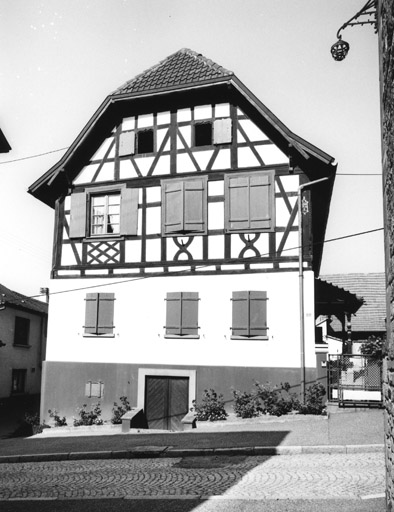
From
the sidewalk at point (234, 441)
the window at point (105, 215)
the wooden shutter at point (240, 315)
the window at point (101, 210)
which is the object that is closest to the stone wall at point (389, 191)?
the sidewalk at point (234, 441)

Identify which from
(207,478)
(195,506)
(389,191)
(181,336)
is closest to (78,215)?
(181,336)

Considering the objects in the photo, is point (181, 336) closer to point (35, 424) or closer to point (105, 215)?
point (105, 215)

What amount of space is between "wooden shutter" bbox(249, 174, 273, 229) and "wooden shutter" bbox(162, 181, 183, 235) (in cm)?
229

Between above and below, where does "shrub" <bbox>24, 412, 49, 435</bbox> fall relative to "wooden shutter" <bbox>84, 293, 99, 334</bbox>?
below

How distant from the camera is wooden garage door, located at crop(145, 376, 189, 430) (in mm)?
17438

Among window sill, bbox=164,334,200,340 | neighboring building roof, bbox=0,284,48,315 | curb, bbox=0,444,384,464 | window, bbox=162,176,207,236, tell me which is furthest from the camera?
neighboring building roof, bbox=0,284,48,315

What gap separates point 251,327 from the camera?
656 inches

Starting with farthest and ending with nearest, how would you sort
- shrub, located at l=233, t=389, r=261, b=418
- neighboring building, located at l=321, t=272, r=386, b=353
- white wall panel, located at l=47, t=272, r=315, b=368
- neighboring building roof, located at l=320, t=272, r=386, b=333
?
1. neighboring building roof, located at l=320, t=272, r=386, b=333
2. neighboring building, located at l=321, t=272, r=386, b=353
3. white wall panel, located at l=47, t=272, r=315, b=368
4. shrub, located at l=233, t=389, r=261, b=418

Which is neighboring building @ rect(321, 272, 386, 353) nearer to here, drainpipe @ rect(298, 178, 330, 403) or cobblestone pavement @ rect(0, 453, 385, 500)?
drainpipe @ rect(298, 178, 330, 403)

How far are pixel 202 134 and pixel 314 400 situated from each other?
9089 millimetres

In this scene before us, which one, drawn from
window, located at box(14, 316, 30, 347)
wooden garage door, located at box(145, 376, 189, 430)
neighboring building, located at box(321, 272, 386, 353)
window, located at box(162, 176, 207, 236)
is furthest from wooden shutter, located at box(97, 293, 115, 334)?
neighboring building, located at box(321, 272, 386, 353)

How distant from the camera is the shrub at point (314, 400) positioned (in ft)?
49.8

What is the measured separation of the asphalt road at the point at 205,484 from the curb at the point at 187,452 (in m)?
0.18

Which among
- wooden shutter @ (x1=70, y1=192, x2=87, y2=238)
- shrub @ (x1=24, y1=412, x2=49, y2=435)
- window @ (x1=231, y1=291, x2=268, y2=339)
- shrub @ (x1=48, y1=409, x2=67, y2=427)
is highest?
wooden shutter @ (x1=70, y1=192, x2=87, y2=238)
